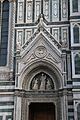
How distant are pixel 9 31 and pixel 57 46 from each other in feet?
9.22

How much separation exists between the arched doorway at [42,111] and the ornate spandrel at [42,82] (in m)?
0.94

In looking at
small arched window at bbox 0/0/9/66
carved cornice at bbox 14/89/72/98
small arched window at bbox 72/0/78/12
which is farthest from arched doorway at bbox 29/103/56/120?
small arched window at bbox 72/0/78/12

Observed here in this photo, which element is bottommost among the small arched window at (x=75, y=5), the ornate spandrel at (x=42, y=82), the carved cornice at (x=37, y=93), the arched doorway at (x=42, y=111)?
the arched doorway at (x=42, y=111)

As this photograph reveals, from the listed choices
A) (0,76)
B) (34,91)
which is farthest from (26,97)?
(0,76)

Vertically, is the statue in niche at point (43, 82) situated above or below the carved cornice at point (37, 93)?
above

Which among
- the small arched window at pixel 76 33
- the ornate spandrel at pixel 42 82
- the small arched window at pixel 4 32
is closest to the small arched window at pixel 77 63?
the small arched window at pixel 76 33

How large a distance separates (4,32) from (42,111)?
4.70m

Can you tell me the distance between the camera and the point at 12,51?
16.6m

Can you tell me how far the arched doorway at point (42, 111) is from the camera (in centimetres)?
1639

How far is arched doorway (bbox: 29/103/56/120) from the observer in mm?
16391

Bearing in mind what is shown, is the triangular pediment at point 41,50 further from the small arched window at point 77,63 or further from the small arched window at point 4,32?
the small arched window at point 4,32

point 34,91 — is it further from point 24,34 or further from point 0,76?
point 24,34

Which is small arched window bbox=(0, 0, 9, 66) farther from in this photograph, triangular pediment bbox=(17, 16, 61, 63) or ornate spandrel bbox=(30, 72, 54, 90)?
ornate spandrel bbox=(30, 72, 54, 90)

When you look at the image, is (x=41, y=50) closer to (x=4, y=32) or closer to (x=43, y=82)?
(x=43, y=82)
